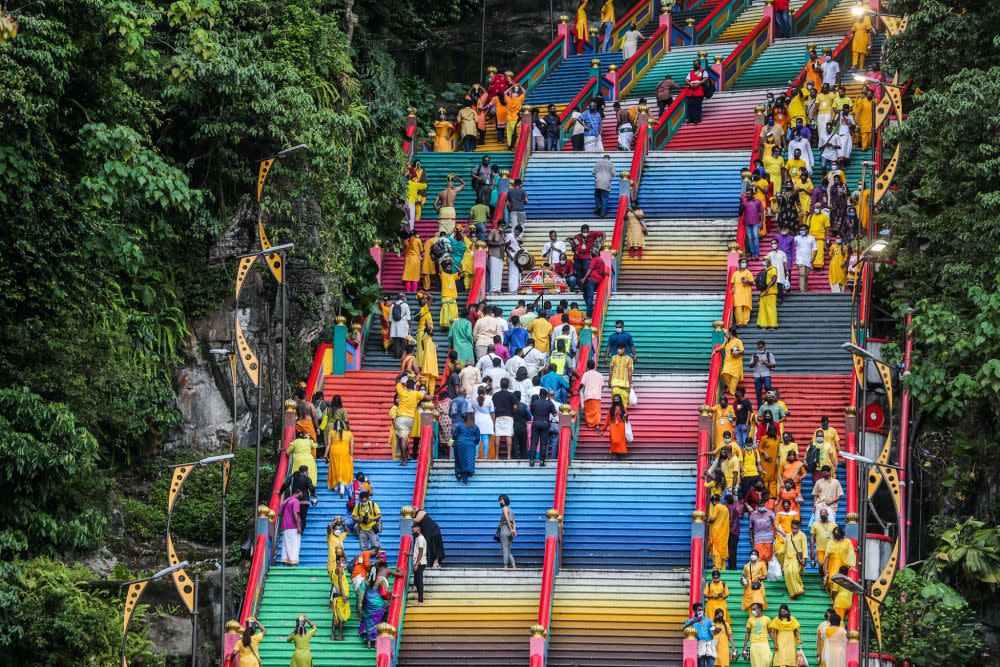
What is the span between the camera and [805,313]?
4038 cm

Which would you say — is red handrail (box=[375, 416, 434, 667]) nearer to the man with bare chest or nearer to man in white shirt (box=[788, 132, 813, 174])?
the man with bare chest

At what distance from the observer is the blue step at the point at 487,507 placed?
35094 millimetres

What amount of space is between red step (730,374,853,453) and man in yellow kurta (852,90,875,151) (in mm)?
7729

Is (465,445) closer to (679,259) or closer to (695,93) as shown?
(679,259)

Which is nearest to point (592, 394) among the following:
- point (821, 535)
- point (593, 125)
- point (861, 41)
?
point (821, 535)

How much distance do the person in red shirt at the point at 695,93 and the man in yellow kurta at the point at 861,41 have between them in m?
3.38

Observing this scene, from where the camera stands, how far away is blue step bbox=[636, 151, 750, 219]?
1742 inches

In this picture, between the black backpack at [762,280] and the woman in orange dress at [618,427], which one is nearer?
the woman in orange dress at [618,427]

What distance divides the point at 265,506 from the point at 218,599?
5.64 feet

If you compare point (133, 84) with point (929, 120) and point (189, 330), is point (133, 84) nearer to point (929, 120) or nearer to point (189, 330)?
point (189, 330)

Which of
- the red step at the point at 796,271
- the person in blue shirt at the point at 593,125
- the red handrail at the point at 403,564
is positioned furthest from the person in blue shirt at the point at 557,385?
the person in blue shirt at the point at 593,125

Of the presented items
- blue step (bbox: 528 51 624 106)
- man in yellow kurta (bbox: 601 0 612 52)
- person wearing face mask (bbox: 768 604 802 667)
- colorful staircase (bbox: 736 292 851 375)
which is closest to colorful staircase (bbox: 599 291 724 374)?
colorful staircase (bbox: 736 292 851 375)

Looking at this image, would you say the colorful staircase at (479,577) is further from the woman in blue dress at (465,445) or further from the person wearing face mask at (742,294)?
the person wearing face mask at (742,294)

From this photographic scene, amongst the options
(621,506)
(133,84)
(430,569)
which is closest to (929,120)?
(621,506)
